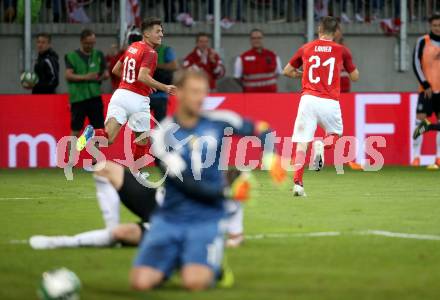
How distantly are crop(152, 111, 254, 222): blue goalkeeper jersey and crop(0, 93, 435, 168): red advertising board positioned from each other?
12.6 m

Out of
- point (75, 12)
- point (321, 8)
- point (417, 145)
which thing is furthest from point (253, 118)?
point (75, 12)

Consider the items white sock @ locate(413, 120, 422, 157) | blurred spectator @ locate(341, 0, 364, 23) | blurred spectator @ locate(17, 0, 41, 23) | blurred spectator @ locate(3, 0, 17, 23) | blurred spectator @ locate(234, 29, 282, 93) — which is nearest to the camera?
white sock @ locate(413, 120, 422, 157)

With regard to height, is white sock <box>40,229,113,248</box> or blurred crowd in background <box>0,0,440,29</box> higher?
blurred crowd in background <box>0,0,440,29</box>

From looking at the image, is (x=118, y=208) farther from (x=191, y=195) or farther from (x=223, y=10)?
(x=223, y=10)

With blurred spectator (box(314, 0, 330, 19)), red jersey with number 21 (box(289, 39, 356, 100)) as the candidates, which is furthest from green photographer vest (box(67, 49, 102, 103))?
blurred spectator (box(314, 0, 330, 19))

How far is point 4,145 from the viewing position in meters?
21.3

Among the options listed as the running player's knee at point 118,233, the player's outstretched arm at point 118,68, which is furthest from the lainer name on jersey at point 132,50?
the running player's knee at point 118,233

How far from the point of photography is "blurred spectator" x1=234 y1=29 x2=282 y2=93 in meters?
23.3

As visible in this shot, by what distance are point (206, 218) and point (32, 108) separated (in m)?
13.6

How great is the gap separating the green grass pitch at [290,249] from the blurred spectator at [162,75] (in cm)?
310

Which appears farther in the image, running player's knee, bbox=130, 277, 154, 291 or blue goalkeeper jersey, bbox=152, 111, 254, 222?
blue goalkeeper jersey, bbox=152, 111, 254, 222

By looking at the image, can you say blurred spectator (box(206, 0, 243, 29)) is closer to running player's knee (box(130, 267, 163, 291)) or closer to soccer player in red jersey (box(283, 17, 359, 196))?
soccer player in red jersey (box(283, 17, 359, 196))

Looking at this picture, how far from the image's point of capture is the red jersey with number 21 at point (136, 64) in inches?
653

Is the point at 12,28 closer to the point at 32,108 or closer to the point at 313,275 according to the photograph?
the point at 32,108
